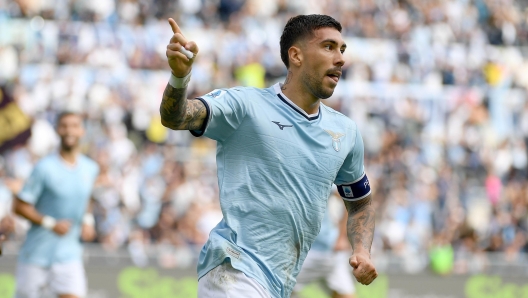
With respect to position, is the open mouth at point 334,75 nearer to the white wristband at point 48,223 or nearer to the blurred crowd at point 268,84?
the white wristband at point 48,223

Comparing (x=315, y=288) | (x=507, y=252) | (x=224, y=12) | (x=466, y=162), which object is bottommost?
(x=315, y=288)

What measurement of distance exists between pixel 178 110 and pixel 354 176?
4.98 ft

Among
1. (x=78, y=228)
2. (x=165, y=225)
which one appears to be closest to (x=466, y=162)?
(x=165, y=225)

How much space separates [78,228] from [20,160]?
5314mm

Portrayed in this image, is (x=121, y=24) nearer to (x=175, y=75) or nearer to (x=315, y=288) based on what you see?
(x=315, y=288)

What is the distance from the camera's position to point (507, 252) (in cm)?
1705

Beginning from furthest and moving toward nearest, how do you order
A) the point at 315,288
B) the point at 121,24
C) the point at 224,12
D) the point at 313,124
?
the point at 224,12
the point at 121,24
the point at 315,288
the point at 313,124

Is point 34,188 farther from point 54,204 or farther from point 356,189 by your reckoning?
point 356,189

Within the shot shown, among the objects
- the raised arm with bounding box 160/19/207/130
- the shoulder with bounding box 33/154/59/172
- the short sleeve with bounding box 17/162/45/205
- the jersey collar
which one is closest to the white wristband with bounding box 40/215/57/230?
the short sleeve with bounding box 17/162/45/205

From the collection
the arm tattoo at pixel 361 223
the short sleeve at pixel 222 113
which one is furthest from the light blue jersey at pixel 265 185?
the arm tattoo at pixel 361 223

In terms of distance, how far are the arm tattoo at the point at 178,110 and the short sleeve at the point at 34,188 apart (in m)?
4.56

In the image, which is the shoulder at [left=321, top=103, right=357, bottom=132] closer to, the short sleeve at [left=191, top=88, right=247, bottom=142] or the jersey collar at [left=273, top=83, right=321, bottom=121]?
the jersey collar at [left=273, top=83, right=321, bottom=121]

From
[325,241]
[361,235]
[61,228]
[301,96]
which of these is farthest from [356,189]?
[325,241]

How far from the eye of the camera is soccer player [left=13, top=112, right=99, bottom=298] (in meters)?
8.87
